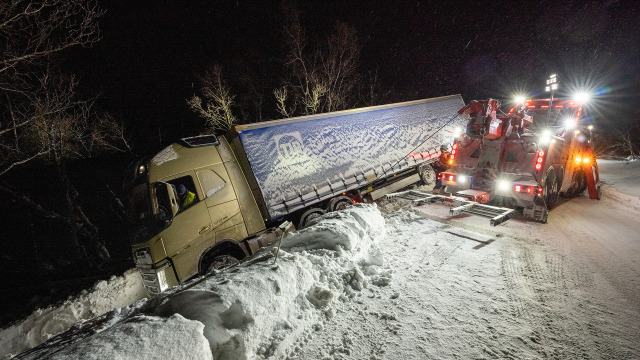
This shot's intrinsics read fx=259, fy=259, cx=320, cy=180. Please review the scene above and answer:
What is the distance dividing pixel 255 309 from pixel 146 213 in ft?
11.5

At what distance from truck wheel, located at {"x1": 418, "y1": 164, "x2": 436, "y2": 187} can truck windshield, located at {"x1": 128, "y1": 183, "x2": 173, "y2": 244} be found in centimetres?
806

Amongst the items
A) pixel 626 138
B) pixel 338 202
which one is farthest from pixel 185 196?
pixel 626 138

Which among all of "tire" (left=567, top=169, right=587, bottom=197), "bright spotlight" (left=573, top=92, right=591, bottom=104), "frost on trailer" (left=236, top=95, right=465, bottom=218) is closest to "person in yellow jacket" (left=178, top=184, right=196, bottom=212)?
"frost on trailer" (left=236, top=95, right=465, bottom=218)

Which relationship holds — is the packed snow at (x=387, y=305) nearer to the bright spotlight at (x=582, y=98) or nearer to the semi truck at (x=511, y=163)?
the semi truck at (x=511, y=163)

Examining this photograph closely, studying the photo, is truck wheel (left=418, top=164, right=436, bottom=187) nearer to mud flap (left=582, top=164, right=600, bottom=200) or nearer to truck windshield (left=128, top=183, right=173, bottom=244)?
mud flap (left=582, top=164, right=600, bottom=200)

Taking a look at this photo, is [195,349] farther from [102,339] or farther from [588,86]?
[588,86]

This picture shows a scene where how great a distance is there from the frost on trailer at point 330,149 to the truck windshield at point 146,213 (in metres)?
1.98

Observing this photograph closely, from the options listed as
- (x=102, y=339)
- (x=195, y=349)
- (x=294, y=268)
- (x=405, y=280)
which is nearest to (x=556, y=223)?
(x=405, y=280)

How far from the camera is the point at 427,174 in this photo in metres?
9.77

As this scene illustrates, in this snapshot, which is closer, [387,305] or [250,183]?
[387,305]

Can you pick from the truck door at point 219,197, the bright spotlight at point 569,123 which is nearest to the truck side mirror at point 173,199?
the truck door at point 219,197

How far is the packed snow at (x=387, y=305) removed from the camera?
2.51m

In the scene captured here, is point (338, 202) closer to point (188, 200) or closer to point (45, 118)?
point (188, 200)

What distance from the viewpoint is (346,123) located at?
7.75 metres
